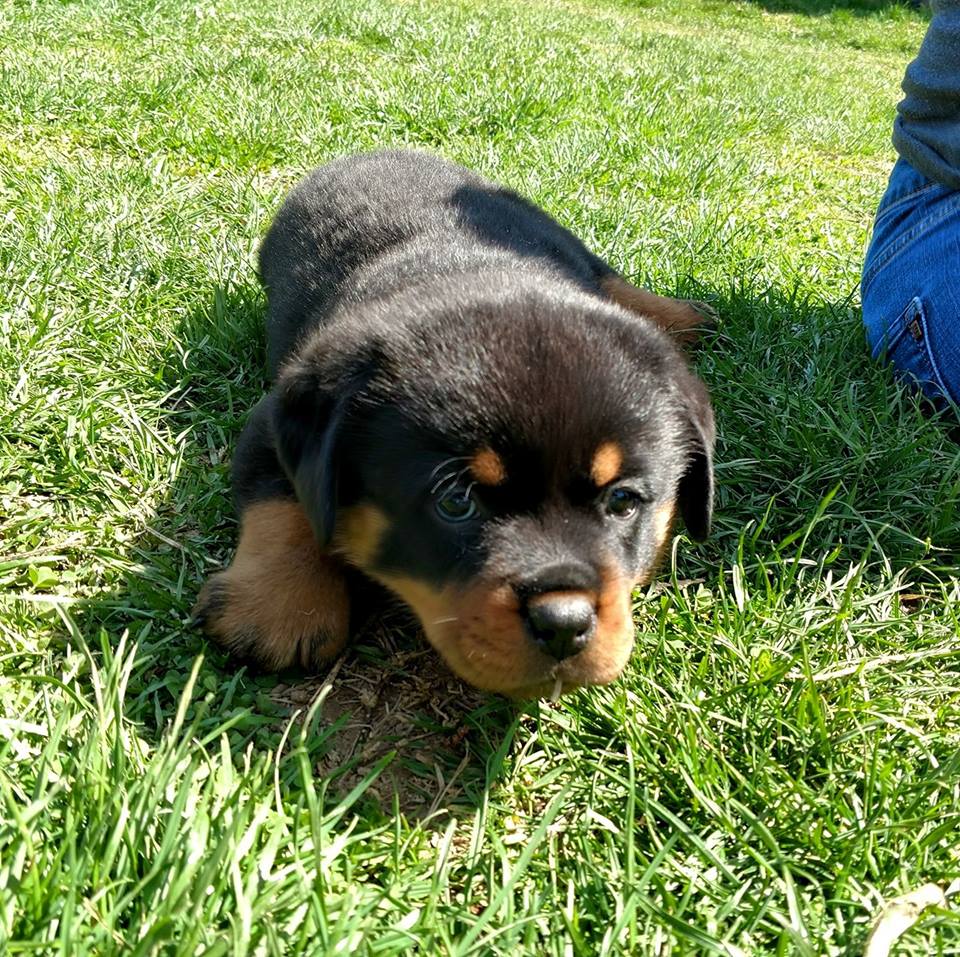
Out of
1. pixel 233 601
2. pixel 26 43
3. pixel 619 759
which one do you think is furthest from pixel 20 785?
pixel 26 43

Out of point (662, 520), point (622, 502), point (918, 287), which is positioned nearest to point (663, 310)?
point (918, 287)

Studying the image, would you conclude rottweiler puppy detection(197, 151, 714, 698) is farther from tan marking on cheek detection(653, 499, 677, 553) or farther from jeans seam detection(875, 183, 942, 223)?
jeans seam detection(875, 183, 942, 223)

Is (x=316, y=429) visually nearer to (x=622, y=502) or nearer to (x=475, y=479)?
(x=475, y=479)

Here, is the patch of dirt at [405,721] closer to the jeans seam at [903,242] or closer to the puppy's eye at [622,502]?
the puppy's eye at [622,502]

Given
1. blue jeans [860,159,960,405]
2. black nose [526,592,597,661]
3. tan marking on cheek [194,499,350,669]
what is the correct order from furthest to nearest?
blue jeans [860,159,960,405] → tan marking on cheek [194,499,350,669] → black nose [526,592,597,661]

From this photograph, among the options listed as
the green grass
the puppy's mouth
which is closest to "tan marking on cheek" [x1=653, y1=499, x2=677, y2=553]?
the green grass

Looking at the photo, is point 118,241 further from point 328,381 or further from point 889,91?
point 889,91

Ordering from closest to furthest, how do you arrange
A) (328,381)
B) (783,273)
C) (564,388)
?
(564,388)
(328,381)
(783,273)
